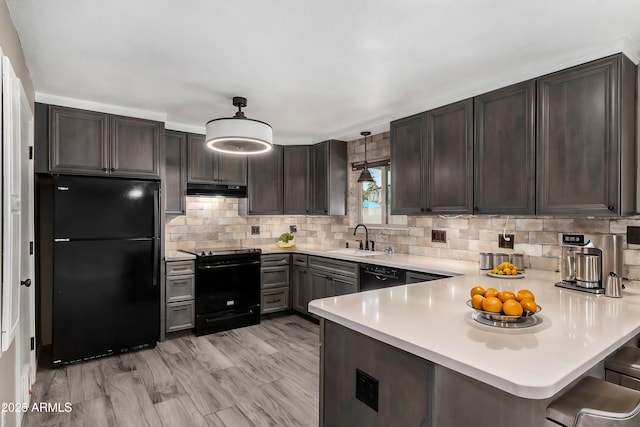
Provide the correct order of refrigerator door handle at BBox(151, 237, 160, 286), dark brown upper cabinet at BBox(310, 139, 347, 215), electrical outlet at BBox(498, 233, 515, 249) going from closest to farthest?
electrical outlet at BBox(498, 233, 515, 249)
refrigerator door handle at BBox(151, 237, 160, 286)
dark brown upper cabinet at BBox(310, 139, 347, 215)

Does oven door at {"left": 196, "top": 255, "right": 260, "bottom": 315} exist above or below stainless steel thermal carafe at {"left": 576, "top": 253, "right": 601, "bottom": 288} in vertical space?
below

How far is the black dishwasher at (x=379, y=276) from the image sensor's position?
329 cm

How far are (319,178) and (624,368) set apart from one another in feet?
12.1

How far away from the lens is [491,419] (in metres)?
1.24

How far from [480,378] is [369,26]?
1800mm

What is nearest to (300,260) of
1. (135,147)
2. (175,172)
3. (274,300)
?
(274,300)

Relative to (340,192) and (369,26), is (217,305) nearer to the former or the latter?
(340,192)

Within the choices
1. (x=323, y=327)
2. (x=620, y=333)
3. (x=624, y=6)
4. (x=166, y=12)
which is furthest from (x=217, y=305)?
(x=624, y=6)

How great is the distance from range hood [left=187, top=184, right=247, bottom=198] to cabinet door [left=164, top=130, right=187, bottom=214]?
105mm

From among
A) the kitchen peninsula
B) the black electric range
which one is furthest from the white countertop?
the black electric range

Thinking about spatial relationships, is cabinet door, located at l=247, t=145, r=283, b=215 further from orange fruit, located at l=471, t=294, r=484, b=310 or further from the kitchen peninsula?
orange fruit, located at l=471, t=294, r=484, b=310

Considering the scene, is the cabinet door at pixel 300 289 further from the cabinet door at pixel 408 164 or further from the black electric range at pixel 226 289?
the cabinet door at pixel 408 164

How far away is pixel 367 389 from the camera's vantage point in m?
1.56

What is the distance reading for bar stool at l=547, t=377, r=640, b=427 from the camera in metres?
1.11
